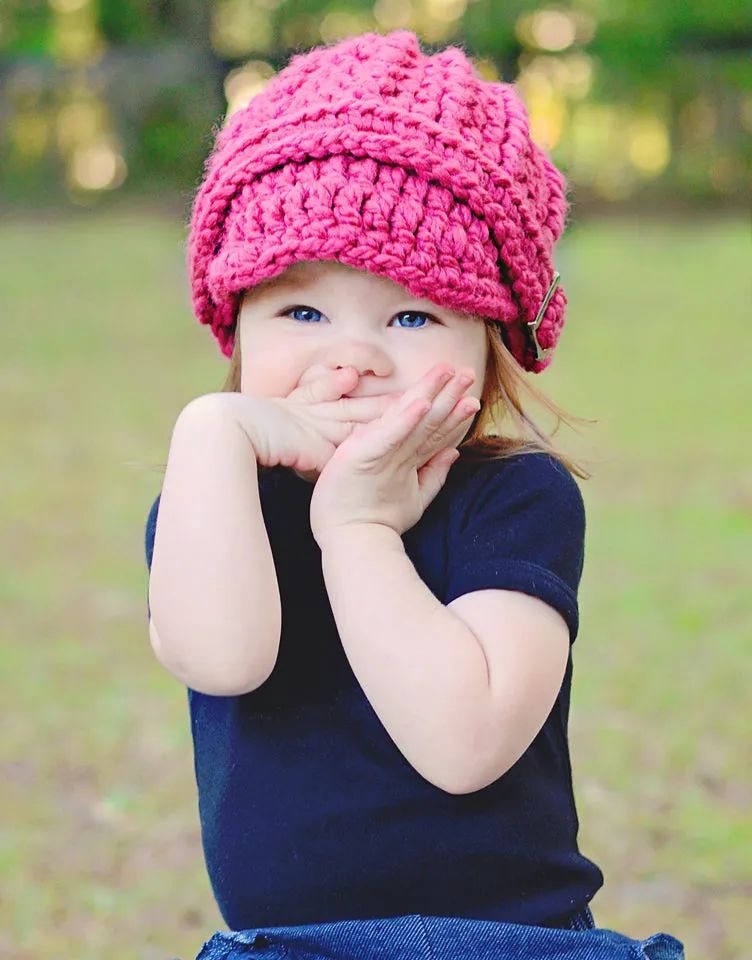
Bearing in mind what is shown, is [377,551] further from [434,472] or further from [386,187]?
[386,187]

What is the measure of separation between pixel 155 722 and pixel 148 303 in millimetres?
9338

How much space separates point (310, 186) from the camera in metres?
1.50

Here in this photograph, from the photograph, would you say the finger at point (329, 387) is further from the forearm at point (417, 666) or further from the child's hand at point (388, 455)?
the forearm at point (417, 666)

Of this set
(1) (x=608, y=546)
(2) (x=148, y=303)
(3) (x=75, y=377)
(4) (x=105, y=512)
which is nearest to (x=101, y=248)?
(2) (x=148, y=303)

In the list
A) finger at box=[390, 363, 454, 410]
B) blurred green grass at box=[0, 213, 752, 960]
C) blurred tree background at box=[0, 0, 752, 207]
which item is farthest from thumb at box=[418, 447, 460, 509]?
blurred tree background at box=[0, 0, 752, 207]

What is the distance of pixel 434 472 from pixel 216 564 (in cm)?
32

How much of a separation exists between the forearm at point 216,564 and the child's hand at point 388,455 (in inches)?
3.6

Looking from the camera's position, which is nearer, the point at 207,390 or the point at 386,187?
the point at 386,187

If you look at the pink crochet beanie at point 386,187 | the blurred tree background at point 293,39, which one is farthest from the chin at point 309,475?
the blurred tree background at point 293,39

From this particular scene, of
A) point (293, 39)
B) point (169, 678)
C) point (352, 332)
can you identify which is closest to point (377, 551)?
point (352, 332)

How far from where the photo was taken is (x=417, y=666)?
139cm

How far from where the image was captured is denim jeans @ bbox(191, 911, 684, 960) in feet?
4.79

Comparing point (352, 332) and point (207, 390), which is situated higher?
point (352, 332)

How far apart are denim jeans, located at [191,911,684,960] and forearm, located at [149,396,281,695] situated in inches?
12.3
